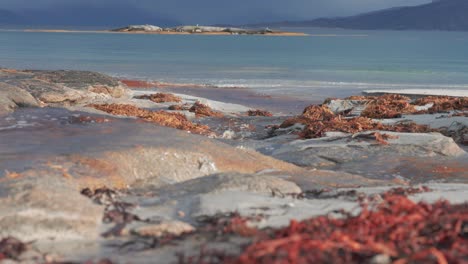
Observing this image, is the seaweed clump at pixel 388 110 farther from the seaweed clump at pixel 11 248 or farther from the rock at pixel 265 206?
the seaweed clump at pixel 11 248

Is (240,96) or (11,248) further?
(240,96)

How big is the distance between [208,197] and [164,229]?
0.95 m

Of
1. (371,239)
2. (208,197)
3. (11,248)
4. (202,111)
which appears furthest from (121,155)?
(202,111)

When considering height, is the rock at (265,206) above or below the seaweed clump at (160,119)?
above

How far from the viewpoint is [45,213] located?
16.7 feet

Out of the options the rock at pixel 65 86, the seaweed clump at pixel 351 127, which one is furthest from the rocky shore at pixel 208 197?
the rock at pixel 65 86

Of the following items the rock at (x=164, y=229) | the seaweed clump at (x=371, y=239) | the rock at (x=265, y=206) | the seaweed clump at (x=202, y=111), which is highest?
the seaweed clump at (x=371, y=239)

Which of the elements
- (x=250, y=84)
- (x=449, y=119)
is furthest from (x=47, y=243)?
(x=250, y=84)

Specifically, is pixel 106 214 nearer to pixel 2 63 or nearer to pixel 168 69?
pixel 168 69

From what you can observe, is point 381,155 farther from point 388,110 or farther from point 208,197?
point 388,110

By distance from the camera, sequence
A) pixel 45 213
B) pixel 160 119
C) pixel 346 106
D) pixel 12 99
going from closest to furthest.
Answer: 1. pixel 45 213
2. pixel 12 99
3. pixel 160 119
4. pixel 346 106

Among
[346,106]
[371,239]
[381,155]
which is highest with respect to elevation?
A: [371,239]

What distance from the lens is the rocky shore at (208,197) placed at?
4309 millimetres

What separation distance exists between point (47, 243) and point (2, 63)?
49.0 m
